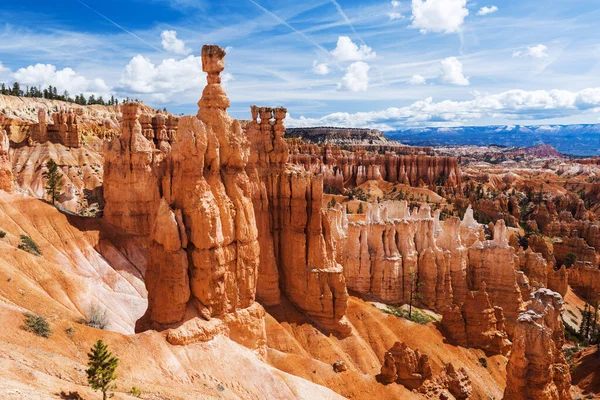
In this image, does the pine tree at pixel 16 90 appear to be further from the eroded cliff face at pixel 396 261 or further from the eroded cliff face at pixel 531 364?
the eroded cliff face at pixel 531 364

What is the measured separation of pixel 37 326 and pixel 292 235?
19.0 m

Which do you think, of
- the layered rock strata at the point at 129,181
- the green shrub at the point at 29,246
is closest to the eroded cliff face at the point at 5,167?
the layered rock strata at the point at 129,181

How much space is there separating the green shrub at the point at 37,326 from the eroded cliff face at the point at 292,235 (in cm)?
1630

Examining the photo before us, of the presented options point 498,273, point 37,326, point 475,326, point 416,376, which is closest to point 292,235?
point 416,376

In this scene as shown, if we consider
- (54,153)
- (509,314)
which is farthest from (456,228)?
(54,153)

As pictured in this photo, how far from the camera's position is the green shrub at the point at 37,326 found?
17.9m

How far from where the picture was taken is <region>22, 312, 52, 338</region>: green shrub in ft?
58.6

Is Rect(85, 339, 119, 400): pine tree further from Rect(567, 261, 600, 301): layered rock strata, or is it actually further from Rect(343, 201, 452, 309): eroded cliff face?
Rect(567, 261, 600, 301): layered rock strata

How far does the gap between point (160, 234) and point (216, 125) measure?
21.9ft

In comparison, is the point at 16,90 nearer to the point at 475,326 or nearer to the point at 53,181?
the point at 53,181

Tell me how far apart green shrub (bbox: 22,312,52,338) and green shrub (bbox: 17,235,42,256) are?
59.4 ft

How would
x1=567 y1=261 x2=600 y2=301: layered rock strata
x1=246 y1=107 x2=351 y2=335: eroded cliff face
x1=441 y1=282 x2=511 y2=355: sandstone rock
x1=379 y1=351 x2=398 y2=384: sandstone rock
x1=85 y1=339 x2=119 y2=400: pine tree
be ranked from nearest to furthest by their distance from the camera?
1. x1=85 y1=339 x2=119 y2=400: pine tree
2. x1=379 y1=351 x2=398 y2=384: sandstone rock
3. x1=246 y1=107 x2=351 y2=335: eroded cliff face
4. x1=441 y1=282 x2=511 y2=355: sandstone rock
5. x1=567 y1=261 x2=600 y2=301: layered rock strata

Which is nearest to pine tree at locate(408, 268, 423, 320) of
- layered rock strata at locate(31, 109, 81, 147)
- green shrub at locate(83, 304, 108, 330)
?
green shrub at locate(83, 304, 108, 330)

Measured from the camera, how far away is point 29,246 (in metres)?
35.1
